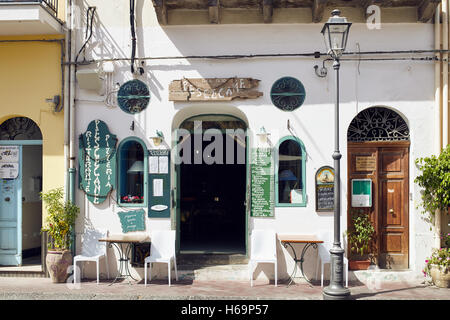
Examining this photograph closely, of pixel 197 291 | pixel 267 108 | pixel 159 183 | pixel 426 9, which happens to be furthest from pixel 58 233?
pixel 426 9

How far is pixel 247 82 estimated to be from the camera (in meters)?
8.62

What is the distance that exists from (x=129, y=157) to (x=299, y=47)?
395cm

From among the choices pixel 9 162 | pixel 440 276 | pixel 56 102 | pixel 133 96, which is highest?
pixel 133 96

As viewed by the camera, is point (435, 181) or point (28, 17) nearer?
point (435, 181)

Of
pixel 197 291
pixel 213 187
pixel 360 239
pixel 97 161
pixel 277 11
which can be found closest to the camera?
pixel 197 291

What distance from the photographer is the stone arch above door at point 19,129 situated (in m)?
9.24

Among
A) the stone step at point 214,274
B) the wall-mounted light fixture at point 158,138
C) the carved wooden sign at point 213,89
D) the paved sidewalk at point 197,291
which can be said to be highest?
the carved wooden sign at point 213,89

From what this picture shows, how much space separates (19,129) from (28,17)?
2.38 meters

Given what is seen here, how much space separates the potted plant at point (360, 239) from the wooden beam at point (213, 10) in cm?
457

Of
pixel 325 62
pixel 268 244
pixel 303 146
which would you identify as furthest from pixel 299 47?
pixel 268 244

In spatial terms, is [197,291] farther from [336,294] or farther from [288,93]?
[288,93]

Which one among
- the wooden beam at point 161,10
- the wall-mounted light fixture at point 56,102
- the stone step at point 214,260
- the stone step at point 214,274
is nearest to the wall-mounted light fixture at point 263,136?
the stone step at point 214,260

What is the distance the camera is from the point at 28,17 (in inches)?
318

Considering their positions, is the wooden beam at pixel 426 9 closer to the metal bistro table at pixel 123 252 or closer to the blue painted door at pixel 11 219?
the metal bistro table at pixel 123 252
